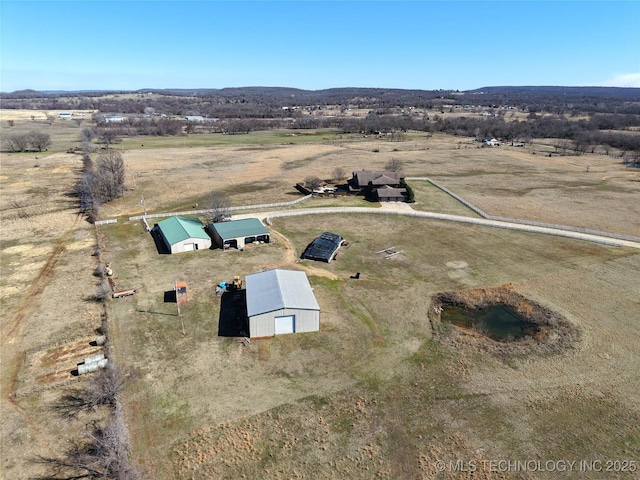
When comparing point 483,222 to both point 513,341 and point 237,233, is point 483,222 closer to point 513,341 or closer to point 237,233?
point 513,341

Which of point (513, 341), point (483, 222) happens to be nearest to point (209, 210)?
point (483, 222)

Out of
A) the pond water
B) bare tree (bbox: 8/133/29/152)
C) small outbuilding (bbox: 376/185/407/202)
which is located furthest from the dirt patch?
bare tree (bbox: 8/133/29/152)

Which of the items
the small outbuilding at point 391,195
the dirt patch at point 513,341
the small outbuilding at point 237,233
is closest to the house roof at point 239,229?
the small outbuilding at point 237,233

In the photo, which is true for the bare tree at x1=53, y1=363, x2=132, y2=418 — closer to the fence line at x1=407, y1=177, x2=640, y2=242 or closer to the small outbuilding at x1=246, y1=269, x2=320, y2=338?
the small outbuilding at x1=246, y1=269, x2=320, y2=338

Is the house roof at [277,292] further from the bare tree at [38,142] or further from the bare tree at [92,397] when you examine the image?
the bare tree at [38,142]

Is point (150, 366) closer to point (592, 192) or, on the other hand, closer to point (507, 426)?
point (507, 426)

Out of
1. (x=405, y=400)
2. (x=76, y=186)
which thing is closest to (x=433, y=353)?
(x=405, y=400)
